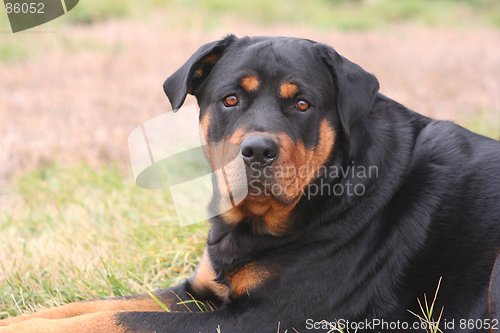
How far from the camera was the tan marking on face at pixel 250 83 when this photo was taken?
3557mm

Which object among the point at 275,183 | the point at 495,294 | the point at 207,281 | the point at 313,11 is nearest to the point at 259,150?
the point at 275,183

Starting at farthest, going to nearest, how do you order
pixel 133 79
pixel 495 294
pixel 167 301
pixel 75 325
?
pixel 133 79, pixel 167 301, pixel 75 325, pixel 495 294

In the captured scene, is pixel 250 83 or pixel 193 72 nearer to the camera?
pixel 250 83

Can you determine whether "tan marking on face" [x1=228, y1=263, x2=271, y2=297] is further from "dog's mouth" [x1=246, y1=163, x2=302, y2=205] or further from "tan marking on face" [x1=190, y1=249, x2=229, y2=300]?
"dog's mouth" [x1=246, y1=163, x2=302, y2=205]

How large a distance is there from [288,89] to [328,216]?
63 centimetres

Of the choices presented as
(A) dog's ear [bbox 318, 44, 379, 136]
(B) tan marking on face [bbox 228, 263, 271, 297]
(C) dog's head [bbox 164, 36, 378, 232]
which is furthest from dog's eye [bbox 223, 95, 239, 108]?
(B) tan marking on face [bbox 228, 263, 271, 297]

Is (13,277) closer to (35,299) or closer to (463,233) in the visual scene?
(35,299)

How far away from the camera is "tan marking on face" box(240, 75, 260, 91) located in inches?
140

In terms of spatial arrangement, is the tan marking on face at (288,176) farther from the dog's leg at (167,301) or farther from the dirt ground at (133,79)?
the dirt ground at (133,79)

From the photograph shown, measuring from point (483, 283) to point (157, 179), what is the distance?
3.35m

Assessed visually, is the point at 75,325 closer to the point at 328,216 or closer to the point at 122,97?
the point at 328,216

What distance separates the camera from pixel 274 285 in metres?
3.37

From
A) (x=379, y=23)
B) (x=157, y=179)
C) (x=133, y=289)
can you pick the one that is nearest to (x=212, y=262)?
(x=133, y=289)

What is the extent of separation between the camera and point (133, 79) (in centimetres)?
1122
